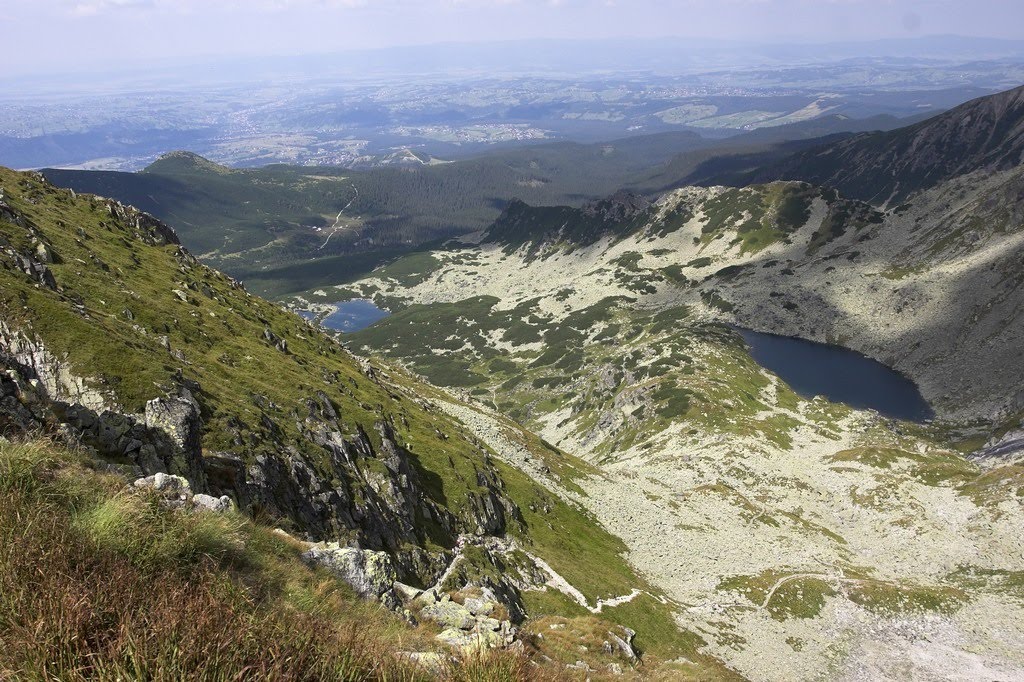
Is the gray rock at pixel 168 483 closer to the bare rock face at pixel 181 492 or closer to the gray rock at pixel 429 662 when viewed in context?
the bare rock face at pixel 181 492

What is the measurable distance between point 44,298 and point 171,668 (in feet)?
127

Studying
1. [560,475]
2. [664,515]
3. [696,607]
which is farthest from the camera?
[560,475]

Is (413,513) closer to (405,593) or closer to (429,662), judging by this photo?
(405,593)

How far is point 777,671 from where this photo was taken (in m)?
46.2

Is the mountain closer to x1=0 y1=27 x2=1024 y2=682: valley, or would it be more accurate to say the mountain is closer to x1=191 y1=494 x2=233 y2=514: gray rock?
x1=191 y1=494 x2=233 y2=514: gray rock

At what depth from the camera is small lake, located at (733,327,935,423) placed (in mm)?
144125

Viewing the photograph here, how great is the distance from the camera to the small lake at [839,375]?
144 metres

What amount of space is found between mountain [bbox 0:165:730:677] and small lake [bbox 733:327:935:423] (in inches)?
4186

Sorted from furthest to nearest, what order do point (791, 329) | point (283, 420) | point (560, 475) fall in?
point (791, 329) → point (560, 475) → point (283, 420)

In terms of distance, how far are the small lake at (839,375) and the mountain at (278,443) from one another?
4186 inches

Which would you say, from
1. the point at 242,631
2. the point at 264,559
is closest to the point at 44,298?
A: the point at 264,559

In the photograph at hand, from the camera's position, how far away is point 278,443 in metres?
39.3

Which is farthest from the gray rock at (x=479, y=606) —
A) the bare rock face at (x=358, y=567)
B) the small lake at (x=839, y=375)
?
the small lake at (x=839, y=375)

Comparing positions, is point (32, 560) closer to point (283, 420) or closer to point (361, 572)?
point (361, 572)
